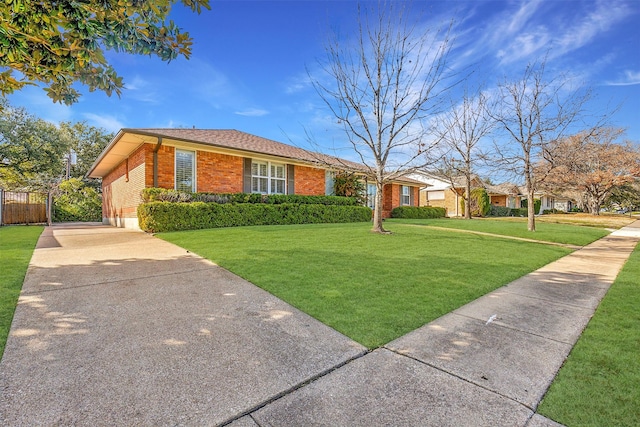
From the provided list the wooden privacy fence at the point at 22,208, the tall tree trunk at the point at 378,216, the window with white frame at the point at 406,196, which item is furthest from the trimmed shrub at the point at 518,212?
the wooden privacy fence at the point at 22,208

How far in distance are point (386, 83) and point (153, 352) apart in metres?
9.70

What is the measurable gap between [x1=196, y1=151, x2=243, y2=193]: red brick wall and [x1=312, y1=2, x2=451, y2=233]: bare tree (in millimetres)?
5313

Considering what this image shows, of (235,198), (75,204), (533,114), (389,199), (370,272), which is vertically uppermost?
(533,114)

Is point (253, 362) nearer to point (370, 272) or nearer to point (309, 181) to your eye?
point (370, 272)

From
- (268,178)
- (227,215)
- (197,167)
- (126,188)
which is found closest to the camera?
(227,215)

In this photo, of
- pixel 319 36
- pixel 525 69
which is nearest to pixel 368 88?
pixel 319 36

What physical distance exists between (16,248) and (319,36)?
10063mm

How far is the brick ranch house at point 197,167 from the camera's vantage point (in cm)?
1142

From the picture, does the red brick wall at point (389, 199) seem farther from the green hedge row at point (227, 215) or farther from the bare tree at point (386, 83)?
the bare tree at point (386, 83)

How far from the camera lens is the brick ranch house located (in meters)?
11.4

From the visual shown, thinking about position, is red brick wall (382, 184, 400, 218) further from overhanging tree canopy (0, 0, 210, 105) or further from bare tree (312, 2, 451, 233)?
overhanging tree canopy (0, 0, 210, 105)

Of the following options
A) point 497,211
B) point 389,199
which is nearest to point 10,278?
point 389,199

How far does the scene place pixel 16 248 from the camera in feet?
23.3

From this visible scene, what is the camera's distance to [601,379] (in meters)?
2.11
